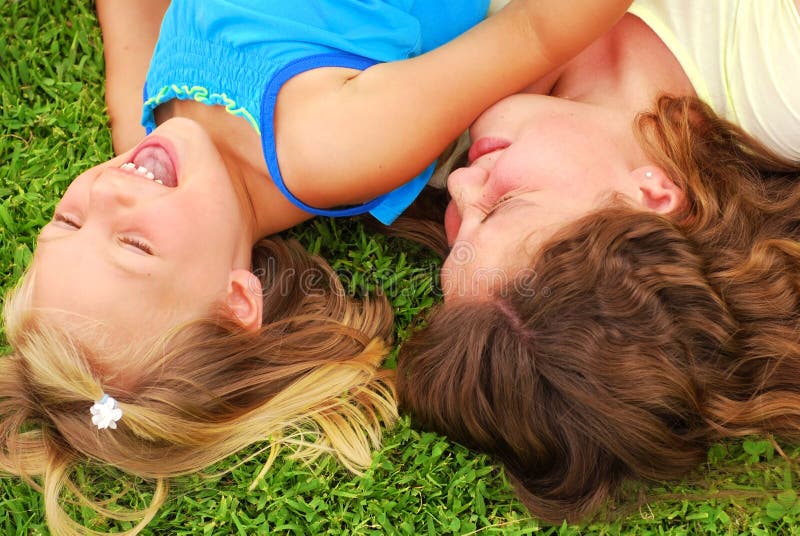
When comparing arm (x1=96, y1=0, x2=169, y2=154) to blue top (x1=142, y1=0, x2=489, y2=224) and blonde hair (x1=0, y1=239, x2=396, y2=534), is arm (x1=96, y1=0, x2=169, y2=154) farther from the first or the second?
blonde hair (x1=0, y1=239, x2=396, y2=534)

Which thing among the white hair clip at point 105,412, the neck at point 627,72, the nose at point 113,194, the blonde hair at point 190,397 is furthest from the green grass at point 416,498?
the neck at point 627,72

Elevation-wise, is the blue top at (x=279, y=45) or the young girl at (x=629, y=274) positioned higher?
the blue top at (x=279, y=45)

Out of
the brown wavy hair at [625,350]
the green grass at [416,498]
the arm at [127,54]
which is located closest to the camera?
the brown wavy hair at [625,350]

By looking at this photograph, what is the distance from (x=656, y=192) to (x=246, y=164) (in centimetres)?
116

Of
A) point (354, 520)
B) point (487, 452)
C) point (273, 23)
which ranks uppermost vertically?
point (273, 23)

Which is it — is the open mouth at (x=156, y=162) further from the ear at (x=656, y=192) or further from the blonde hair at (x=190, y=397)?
the ear at (x=656, y=192)

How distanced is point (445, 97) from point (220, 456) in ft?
3.77

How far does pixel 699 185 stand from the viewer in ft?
7.27

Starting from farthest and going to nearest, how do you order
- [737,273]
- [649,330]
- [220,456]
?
[220,456] < [737,273] < [649,330]

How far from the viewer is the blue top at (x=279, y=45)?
7.52ft

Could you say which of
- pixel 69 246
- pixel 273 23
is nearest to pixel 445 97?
pixel 273 23

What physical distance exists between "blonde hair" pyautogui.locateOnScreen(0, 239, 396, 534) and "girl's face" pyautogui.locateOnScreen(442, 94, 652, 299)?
17.6 inches

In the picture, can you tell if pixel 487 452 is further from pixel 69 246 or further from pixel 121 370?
pixel 69 246

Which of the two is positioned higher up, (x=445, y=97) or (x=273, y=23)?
(x=273, y=23)
